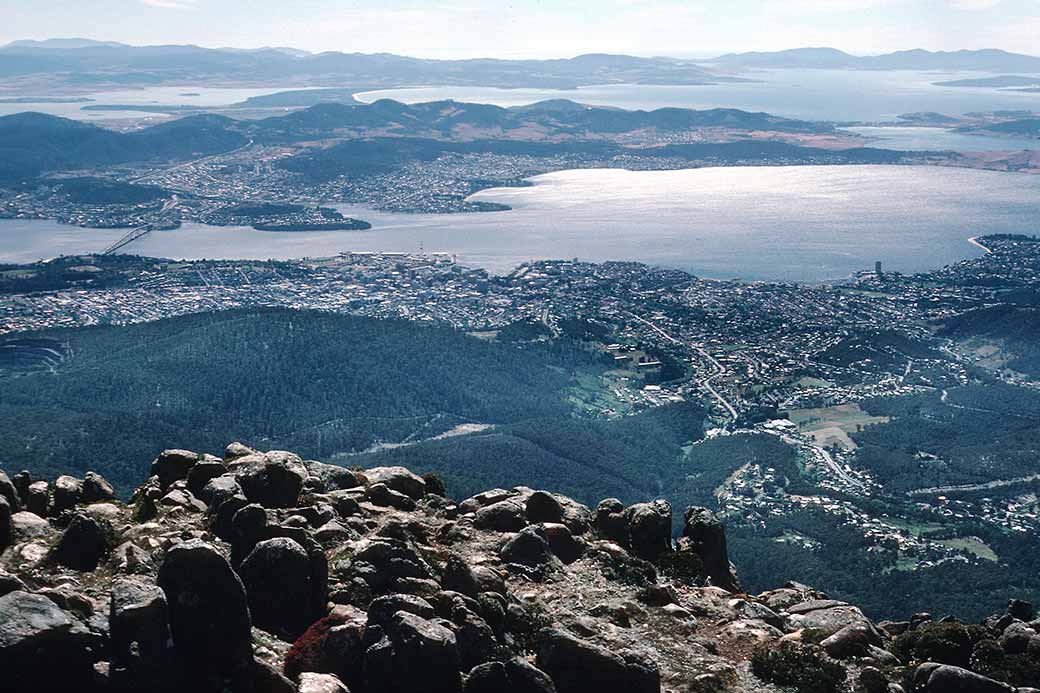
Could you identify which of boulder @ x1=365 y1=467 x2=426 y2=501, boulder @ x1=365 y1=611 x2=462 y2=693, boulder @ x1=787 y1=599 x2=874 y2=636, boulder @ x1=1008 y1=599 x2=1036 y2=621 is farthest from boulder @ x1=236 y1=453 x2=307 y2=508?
boulder @ x1=1008 y1=599 x2=1036 y2=621

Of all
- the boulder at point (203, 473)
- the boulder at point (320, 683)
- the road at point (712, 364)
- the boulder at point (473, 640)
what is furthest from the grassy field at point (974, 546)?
the boulder at point (320, 683)

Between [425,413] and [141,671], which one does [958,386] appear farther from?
[141,671]

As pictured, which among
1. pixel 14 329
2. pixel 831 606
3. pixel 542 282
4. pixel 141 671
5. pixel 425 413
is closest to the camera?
pixel 141 671

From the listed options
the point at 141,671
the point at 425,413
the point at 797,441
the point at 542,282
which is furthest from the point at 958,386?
the point at 141,671

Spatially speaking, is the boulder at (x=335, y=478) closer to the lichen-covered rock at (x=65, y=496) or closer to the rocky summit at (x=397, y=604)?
the rocky summit at (x=397, y=604)

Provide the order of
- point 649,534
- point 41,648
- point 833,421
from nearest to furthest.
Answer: point 41,648
point 649,534
point 833,421

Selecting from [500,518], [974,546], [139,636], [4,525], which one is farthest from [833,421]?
[139,636]

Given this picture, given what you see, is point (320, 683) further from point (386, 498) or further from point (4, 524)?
point (386, 498)
